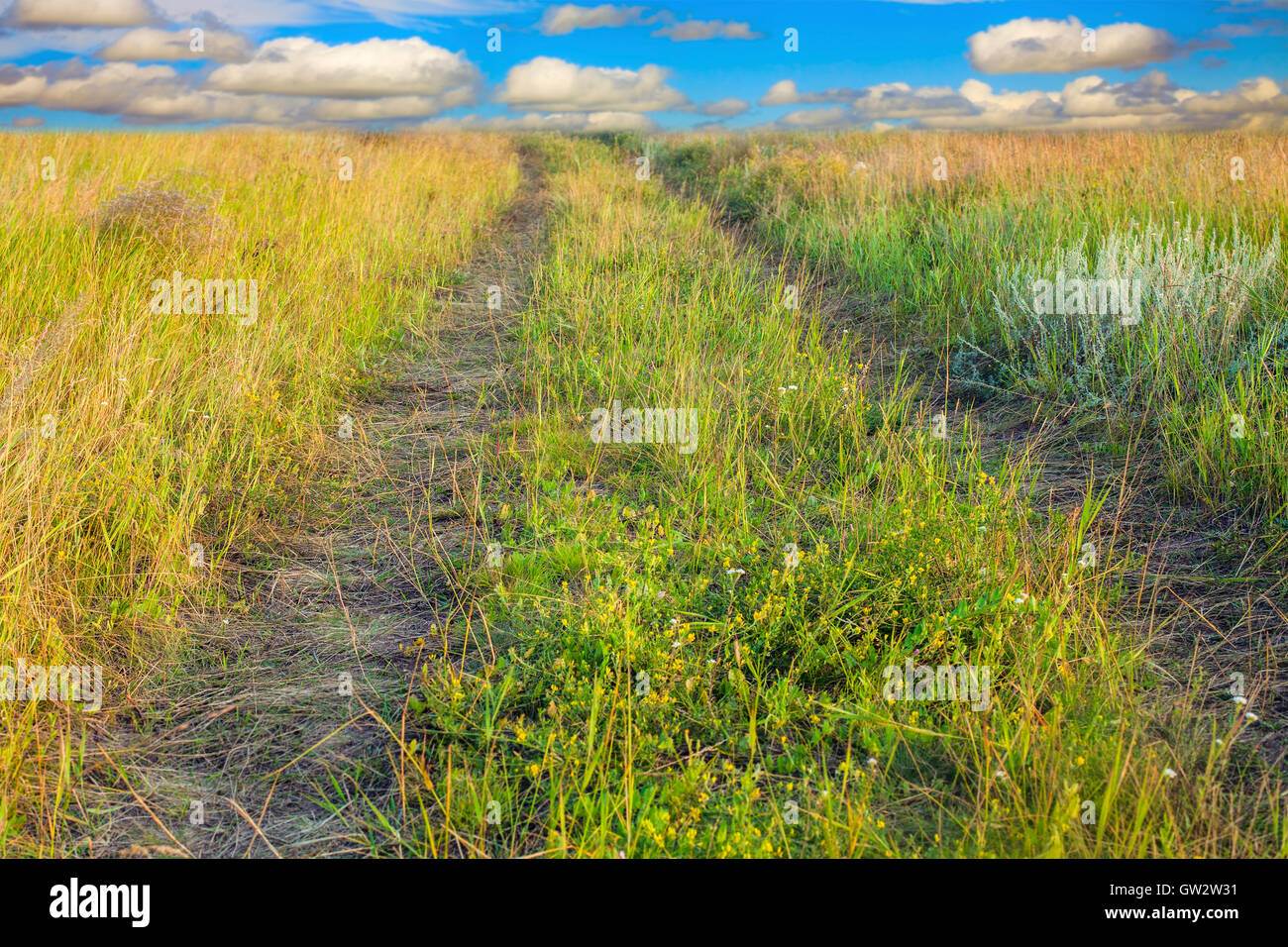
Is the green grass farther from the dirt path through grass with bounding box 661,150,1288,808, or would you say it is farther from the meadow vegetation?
the meadow vegetation

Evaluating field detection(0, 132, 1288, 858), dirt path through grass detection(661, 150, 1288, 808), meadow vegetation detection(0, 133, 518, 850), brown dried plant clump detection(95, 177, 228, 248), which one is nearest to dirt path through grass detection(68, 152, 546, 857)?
field detection(0, 132, 1288, 858)

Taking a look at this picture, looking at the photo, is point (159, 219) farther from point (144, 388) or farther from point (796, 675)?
point (796, 675)

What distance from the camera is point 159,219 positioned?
5.95 m

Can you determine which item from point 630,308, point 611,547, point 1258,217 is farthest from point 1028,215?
point 611,547

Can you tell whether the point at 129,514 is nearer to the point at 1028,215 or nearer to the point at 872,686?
the point at 872,686

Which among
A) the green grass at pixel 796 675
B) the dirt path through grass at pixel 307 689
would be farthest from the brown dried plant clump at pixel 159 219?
the green grass at pixel 796 675

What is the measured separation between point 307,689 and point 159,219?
489 cm

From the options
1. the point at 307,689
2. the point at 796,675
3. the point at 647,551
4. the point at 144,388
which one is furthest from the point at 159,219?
the point at 796,675

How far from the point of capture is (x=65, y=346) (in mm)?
3775

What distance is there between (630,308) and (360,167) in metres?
6.99

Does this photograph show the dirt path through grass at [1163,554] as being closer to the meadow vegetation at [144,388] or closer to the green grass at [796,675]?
the green grass at [796,675]

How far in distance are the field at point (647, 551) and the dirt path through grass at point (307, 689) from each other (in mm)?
16

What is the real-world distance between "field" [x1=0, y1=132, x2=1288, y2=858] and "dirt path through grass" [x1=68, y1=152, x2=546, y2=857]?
16mm

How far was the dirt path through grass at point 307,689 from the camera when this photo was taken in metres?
2.13
